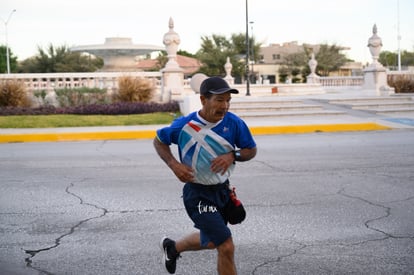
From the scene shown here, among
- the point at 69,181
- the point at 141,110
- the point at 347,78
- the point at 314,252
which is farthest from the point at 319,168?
the point at 347,78

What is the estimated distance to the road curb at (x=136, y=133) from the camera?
15.9m

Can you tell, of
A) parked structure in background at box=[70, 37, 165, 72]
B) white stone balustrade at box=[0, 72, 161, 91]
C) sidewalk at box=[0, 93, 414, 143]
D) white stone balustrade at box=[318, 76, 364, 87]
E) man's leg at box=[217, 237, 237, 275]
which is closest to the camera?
man's leg at box=[217, 237, 237, 275]

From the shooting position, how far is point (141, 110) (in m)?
21.2

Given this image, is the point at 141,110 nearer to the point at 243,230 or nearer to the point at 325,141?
the point at 325,141

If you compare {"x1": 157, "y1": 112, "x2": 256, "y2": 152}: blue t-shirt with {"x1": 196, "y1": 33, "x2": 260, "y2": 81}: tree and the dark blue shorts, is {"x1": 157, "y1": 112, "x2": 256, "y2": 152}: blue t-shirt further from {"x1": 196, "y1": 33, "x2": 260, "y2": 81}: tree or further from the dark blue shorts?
{"x1": 196, "y1": 33, "x2": 260, "y2": 81}: tree

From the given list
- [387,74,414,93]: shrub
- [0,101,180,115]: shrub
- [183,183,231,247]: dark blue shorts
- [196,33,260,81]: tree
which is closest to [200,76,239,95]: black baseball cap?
[183,183,231,247]: dark blue shorts

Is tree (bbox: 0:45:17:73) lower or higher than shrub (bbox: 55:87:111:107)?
higher

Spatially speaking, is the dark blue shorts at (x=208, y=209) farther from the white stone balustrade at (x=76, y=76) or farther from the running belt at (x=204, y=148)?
the white stone balustrade at (x=76, y=76)

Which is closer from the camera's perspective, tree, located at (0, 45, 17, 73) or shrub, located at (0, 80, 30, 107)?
shrub, located at (0, 80, 30, 107)

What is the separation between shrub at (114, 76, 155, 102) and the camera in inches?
893

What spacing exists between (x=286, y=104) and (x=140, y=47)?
35.7ft

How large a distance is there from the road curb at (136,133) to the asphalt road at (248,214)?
3.83 m

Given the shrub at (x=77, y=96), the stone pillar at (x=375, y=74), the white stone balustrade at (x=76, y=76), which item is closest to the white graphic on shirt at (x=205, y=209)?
the shrub at (x=77, y=96)

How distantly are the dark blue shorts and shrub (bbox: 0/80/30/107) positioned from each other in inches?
750
